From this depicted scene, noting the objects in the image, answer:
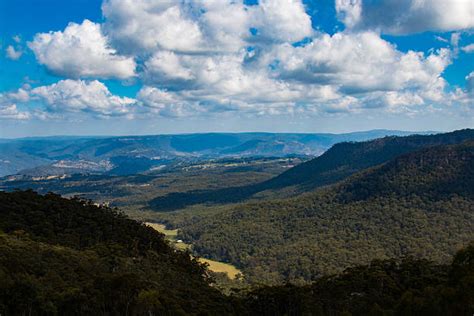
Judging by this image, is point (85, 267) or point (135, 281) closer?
point (135, 281)

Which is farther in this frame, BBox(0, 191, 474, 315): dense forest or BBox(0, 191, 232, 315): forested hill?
BBox(0, 191, 232, 315): forested hill

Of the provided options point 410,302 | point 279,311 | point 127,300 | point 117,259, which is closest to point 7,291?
point 127,300

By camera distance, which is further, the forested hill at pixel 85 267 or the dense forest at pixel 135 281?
the forested hill at pixel 85 267

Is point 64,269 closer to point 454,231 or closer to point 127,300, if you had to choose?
point 127,300

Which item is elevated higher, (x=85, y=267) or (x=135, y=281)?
(x=135, y=281)
